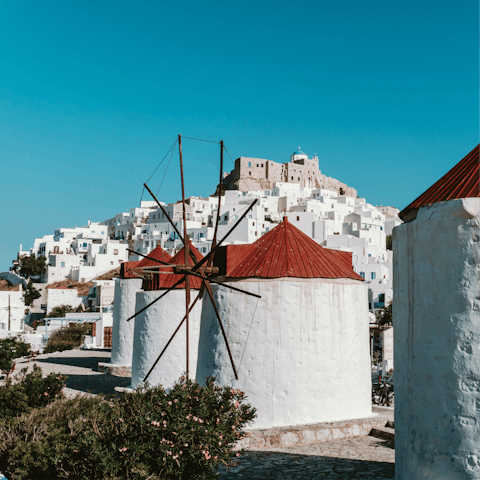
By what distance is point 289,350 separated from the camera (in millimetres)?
9312

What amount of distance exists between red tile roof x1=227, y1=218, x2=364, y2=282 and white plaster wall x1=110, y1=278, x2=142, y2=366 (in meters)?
8.08

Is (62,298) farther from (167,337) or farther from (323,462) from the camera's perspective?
(323,462)

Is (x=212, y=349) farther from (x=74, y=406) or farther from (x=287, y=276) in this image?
(x=74, y=406)

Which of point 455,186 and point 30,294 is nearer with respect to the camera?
point 455,186

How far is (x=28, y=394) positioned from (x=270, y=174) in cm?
6535

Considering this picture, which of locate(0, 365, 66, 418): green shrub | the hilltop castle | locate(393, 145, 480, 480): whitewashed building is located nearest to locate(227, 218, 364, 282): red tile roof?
locate(0, 365, 66, 418): green shrub

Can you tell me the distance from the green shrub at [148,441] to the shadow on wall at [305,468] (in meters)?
0.97

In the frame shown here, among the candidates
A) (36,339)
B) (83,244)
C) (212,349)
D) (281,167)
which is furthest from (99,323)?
(281,167)

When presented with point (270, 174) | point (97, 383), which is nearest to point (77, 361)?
point (97, 383)

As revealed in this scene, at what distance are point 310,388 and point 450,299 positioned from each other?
518 cm

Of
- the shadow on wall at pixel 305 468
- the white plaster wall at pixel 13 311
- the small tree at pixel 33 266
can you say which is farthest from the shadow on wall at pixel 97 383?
the small tree at pixel 33 266

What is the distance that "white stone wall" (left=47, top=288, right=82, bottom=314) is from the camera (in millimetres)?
47312

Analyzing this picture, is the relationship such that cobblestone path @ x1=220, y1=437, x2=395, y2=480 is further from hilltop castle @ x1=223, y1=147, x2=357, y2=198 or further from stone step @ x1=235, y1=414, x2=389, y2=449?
hilltop castle @ x1=223, y1=147, x2=357, y2=198

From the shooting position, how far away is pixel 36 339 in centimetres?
3005
